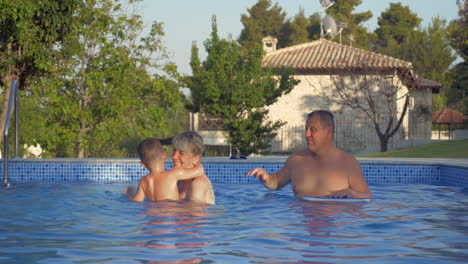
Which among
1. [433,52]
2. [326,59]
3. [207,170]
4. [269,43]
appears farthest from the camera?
[433,52]

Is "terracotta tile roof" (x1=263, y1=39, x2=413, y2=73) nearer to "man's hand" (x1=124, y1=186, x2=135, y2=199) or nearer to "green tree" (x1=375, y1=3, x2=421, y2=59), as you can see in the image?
"man's hand" (x1=124, y1=186, x2=135, y2=199)

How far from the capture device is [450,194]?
8.75 m

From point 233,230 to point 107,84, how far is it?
1303 cm

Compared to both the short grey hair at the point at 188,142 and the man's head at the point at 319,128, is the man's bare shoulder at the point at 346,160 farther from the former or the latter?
the short grey hair at the point at 188,142

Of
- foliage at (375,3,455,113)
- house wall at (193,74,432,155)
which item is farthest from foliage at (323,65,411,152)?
foliage at (375,3,455,113)

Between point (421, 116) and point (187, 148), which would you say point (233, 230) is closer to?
point (187, 148)

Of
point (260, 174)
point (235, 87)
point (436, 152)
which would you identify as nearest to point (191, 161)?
point (260, 174)

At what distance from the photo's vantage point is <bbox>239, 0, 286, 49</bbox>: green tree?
4838cm

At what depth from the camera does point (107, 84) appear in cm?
1770

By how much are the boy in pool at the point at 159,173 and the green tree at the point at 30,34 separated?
7085mm

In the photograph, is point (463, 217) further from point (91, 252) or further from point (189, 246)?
point (91, 252)

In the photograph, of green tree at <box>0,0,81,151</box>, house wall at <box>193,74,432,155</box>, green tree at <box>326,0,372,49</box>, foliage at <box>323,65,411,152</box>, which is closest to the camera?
green tree at <box>0,0,81,151</box>

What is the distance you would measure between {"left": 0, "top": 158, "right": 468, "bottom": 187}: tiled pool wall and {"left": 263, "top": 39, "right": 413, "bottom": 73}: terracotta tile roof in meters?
13.5

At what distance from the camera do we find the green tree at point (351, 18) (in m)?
46.4
